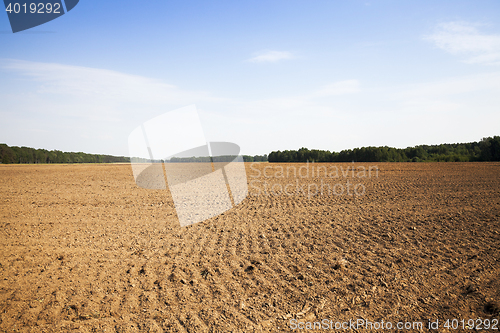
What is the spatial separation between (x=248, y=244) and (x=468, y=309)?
14.9 ft

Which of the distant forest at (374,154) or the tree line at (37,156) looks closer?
the distant forest at (374,154)

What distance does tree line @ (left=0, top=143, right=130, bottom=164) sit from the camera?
250ft

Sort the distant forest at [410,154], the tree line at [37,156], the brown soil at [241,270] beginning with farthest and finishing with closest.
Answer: the tree line at [37,156] → the distant forest at [410,154] → the brown soil at [241,270]

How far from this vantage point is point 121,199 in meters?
14.4

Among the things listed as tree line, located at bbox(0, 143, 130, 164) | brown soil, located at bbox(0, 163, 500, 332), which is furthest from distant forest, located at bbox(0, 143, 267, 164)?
brown soil, located at bbox(0, 163, 500, 332)

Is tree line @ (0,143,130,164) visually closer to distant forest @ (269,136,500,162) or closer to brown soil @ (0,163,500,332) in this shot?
distant forest @ (269,136,500,162)

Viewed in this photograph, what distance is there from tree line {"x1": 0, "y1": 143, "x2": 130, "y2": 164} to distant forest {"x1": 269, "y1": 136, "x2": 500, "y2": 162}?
58705 mm

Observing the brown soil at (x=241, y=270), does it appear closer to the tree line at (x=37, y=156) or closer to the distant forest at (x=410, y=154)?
the distant forest at (x=410, y=154)

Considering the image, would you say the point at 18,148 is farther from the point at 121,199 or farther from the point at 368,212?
the point at 368,212

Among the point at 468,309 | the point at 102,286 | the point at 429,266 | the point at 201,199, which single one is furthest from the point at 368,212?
the point at 102,286

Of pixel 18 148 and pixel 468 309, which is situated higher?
pixel 18 148

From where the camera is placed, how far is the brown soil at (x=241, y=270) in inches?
158

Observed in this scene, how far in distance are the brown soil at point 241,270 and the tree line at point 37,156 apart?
87.8 m

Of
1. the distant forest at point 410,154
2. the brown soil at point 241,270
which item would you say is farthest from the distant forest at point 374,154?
the brown soil at point 241,270
